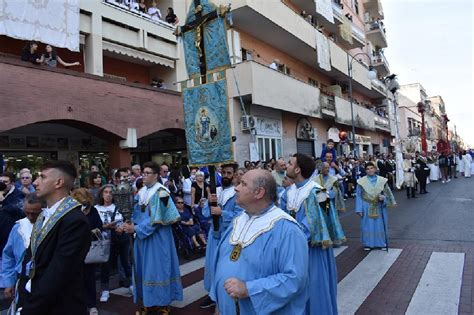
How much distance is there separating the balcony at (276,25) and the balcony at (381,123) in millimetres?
12715

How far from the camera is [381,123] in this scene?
35.0 m

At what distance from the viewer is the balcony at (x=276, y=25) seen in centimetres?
1694

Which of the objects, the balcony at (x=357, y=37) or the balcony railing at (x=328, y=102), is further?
the balcony at (x=357, y=37)

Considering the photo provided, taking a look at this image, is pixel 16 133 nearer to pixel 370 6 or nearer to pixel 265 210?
pixel 265 210

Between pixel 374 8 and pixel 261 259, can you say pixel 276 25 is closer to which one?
pixel 261 259

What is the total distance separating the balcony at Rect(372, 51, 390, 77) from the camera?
38.6 meters

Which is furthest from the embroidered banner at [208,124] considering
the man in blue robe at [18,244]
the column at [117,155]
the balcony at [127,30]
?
the balcony at [127,30]

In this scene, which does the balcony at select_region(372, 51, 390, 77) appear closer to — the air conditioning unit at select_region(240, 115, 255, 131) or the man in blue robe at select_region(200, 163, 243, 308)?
the air conditioning unit at select_region(240, 115, 255, 131)

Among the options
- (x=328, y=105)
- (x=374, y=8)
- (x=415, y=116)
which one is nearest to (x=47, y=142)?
(x=328, y=105)

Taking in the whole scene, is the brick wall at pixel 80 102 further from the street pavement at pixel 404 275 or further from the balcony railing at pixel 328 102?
the balcony railing at pixel 328 102

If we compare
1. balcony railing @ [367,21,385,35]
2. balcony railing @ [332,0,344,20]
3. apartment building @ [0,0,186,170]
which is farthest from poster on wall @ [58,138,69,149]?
balcony railing @ [367,21,385,35]

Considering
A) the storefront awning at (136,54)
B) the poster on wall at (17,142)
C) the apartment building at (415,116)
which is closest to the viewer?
the poster on wall at (17,142)

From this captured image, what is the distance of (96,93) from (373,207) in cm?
905

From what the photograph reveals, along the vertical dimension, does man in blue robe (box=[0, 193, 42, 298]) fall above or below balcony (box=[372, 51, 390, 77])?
below
